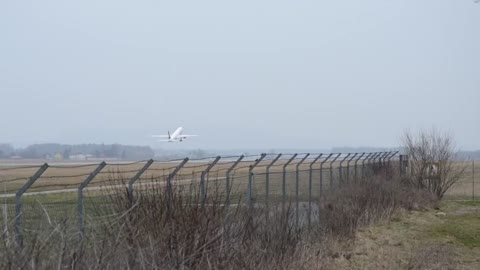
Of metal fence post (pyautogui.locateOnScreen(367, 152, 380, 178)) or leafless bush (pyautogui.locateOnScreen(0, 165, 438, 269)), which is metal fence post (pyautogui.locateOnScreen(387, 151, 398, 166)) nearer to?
metal fence post (pyautogui.locateOnScreen(367, 152, 380, 178))

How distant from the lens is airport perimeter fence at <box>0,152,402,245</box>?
7.23 m

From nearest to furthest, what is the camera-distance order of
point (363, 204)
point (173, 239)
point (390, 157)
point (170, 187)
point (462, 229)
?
1. point (173, 239)
2. point (170, 187)
3. point (363, 204)
4. point (462, 229)
5. point (390, 157)

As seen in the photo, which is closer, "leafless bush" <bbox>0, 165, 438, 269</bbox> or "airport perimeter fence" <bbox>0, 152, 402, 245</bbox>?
"leafless bush" <bbox>0, 165, 438, 269</bbox>

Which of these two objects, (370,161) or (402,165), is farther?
(402,165)

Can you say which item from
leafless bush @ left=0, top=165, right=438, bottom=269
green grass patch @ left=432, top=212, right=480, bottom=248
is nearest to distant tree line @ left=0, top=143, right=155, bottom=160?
green grass patch @ left=432, top=212, right=480, bottom=248

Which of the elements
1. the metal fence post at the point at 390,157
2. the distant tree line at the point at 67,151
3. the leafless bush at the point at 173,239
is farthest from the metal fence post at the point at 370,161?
the distant tree line at the point at 67,151

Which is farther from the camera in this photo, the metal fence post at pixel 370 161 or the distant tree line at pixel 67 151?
the distant tree line at pixel 67 151

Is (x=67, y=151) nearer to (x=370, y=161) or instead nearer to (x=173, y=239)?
(x=370, y=161)

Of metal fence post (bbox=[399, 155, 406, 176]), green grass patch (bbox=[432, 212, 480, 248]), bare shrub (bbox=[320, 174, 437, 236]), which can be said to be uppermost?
metal fence post (bbox=[399, 155, 406, 176])

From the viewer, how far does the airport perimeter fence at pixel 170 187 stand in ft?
23.7

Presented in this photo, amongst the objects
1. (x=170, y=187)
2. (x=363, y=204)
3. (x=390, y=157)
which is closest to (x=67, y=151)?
(x=390, y=157)

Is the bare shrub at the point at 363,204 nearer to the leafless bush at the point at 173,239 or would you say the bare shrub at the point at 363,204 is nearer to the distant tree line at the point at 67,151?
the leafless bush at the point at 173,239

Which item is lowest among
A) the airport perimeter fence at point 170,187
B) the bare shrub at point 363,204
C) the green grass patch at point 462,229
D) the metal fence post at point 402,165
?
the green grass patch at point 462,229

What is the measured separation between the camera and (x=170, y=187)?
824cm
